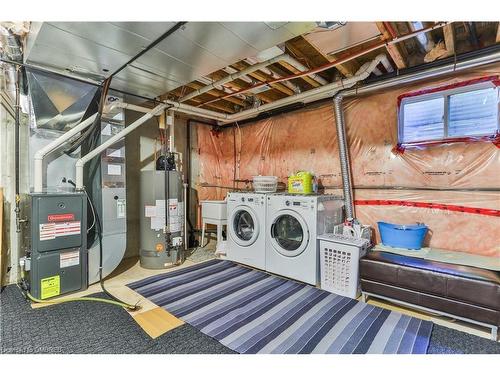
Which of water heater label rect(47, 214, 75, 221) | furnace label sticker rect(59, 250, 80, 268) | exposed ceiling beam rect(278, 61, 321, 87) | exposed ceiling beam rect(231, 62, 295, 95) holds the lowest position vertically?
furnace label sticker rect(59, 250, 80, 268)

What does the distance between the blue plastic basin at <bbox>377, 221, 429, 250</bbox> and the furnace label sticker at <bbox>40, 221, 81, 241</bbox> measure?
3.25 m

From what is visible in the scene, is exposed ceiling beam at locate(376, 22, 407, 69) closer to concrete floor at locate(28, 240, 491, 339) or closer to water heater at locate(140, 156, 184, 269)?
concrete floor at locate(28, 240, 491, 339)

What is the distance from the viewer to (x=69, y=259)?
247 cm

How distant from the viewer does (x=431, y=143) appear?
2.56 meters

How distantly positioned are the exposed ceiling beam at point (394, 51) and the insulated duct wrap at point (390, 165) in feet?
1.17

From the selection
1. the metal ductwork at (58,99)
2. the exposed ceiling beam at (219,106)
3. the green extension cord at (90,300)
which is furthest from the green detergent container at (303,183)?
the metal ductwork at (58,99)

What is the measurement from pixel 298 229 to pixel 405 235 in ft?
3.72

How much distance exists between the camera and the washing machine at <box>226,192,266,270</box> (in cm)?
316

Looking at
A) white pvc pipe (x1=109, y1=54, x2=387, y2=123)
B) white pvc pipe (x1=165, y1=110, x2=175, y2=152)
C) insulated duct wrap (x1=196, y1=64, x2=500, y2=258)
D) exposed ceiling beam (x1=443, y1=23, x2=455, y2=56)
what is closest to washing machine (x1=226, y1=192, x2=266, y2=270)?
insulated duct wrap (x1=196, y1=64, x2=500, y2=258)

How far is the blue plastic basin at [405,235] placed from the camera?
8.08ft

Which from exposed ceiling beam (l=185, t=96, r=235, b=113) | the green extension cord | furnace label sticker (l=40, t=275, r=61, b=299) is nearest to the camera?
the green extension cord

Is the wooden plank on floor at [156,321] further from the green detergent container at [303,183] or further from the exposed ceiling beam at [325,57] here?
the exposed ceiling beam at [325,57]

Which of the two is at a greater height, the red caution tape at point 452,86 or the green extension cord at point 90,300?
the red caution tape at point 452,86

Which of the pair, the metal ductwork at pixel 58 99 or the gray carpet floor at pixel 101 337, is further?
the metal ductwork at pixel 58 99
